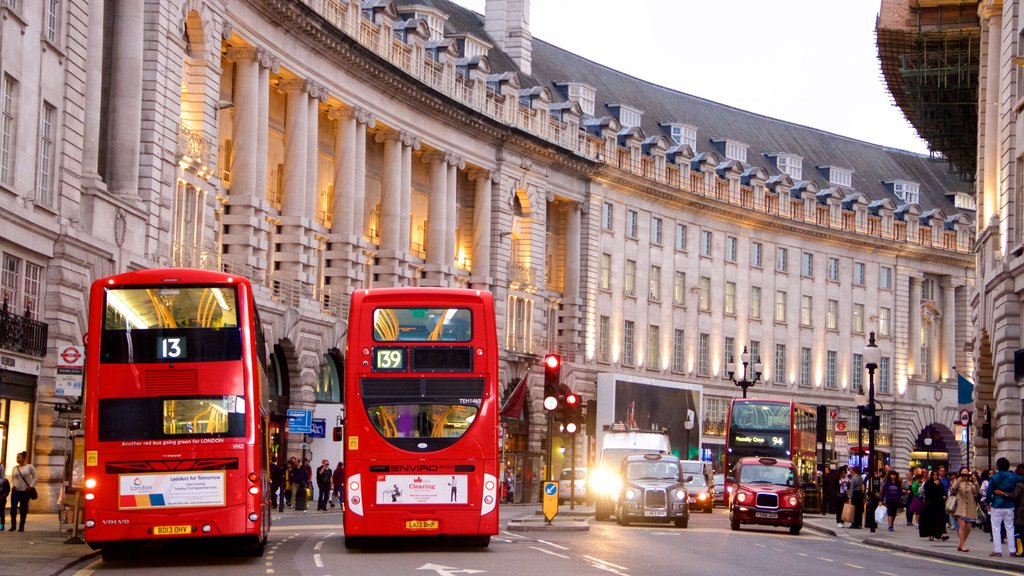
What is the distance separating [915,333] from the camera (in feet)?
359

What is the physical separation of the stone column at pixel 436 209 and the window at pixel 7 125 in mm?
35467

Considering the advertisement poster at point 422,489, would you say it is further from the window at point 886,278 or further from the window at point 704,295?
the window at point 886,278

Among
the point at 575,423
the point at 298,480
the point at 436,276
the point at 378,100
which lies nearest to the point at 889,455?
the point at 436,276

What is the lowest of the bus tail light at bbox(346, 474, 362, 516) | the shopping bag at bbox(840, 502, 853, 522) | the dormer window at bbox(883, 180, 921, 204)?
the shopping bag at bbox(840, 502, 853, 522)

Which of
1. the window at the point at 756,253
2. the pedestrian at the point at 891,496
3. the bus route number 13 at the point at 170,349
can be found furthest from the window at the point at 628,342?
the bus route number 13 at the point at 170,349

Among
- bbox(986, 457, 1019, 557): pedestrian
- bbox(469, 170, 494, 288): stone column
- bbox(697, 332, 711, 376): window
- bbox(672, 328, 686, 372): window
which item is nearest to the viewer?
bbox(986, 457, 1019, 557): pedestrian

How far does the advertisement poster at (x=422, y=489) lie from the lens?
30.0 metres

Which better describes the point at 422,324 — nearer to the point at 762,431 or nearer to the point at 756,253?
the point at 762,431

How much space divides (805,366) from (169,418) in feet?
265

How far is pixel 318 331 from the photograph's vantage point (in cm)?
6034

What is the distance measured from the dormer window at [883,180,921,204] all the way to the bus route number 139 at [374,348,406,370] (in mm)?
88671

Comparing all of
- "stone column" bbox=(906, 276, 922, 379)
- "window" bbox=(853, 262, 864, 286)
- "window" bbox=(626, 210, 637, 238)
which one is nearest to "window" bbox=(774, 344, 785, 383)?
"window" bbox=(853, 262, 864, 286)

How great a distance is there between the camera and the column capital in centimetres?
5566

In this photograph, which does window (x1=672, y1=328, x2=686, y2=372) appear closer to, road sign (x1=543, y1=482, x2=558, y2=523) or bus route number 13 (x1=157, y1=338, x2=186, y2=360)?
road sign (x1=543, y1=482, x2=558, y2=523)
